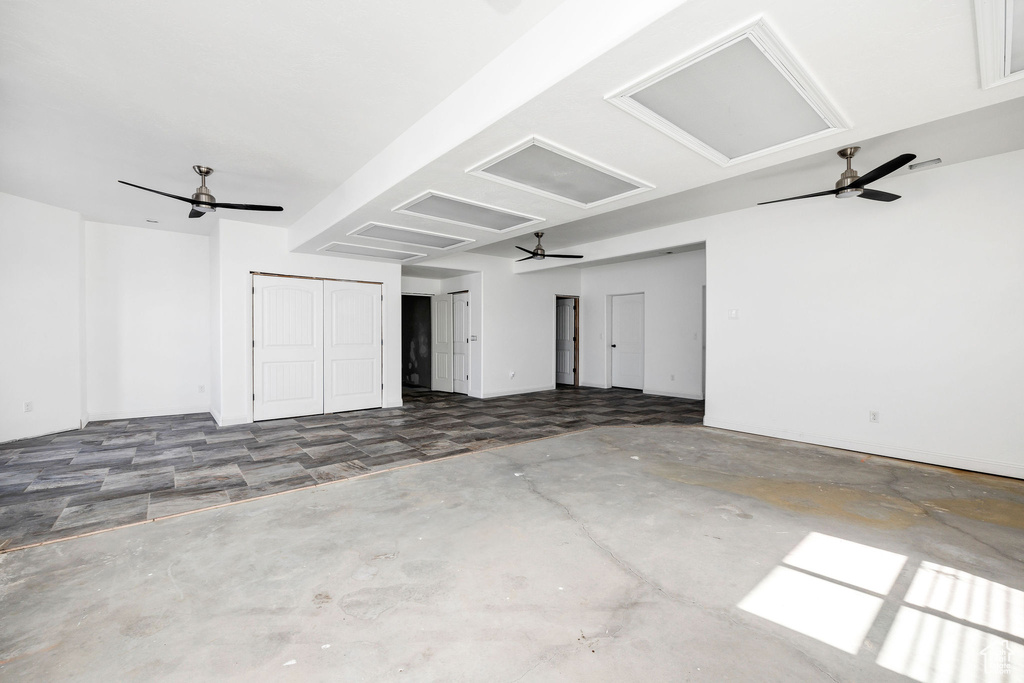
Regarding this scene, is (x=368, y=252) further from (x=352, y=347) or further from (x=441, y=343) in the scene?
(x=441, y=343)

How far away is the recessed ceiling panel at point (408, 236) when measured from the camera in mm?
5156

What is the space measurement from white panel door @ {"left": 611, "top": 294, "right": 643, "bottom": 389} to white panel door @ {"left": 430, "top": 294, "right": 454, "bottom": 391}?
378cm

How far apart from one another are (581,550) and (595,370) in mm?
7869

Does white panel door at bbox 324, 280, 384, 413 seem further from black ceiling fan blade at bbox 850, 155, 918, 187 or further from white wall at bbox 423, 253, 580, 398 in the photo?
black ceiling fan blade at bbox 850, 155, 918, 187

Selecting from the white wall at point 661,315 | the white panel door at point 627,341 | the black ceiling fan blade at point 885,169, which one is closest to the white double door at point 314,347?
the white wall at point 661,315

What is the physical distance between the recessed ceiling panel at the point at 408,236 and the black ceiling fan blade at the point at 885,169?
407cm

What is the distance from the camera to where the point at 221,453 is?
4.69 metres

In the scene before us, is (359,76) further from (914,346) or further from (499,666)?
(914,346)

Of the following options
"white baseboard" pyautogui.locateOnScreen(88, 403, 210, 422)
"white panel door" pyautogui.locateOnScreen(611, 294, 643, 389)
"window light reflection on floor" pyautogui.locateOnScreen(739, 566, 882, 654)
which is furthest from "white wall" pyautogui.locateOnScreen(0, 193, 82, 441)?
"white panel door" pyautogui.locateOnScreen(611, 294, 643, 389)

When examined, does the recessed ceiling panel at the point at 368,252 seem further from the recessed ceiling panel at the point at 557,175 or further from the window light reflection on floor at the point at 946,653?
the window light reflection on floor at the point at 946,653

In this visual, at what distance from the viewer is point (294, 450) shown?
479 centimetres

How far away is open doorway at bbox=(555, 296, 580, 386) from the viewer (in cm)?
1042

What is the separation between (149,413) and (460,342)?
5313mm

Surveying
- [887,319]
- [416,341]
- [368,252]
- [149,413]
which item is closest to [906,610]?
[887,319]
